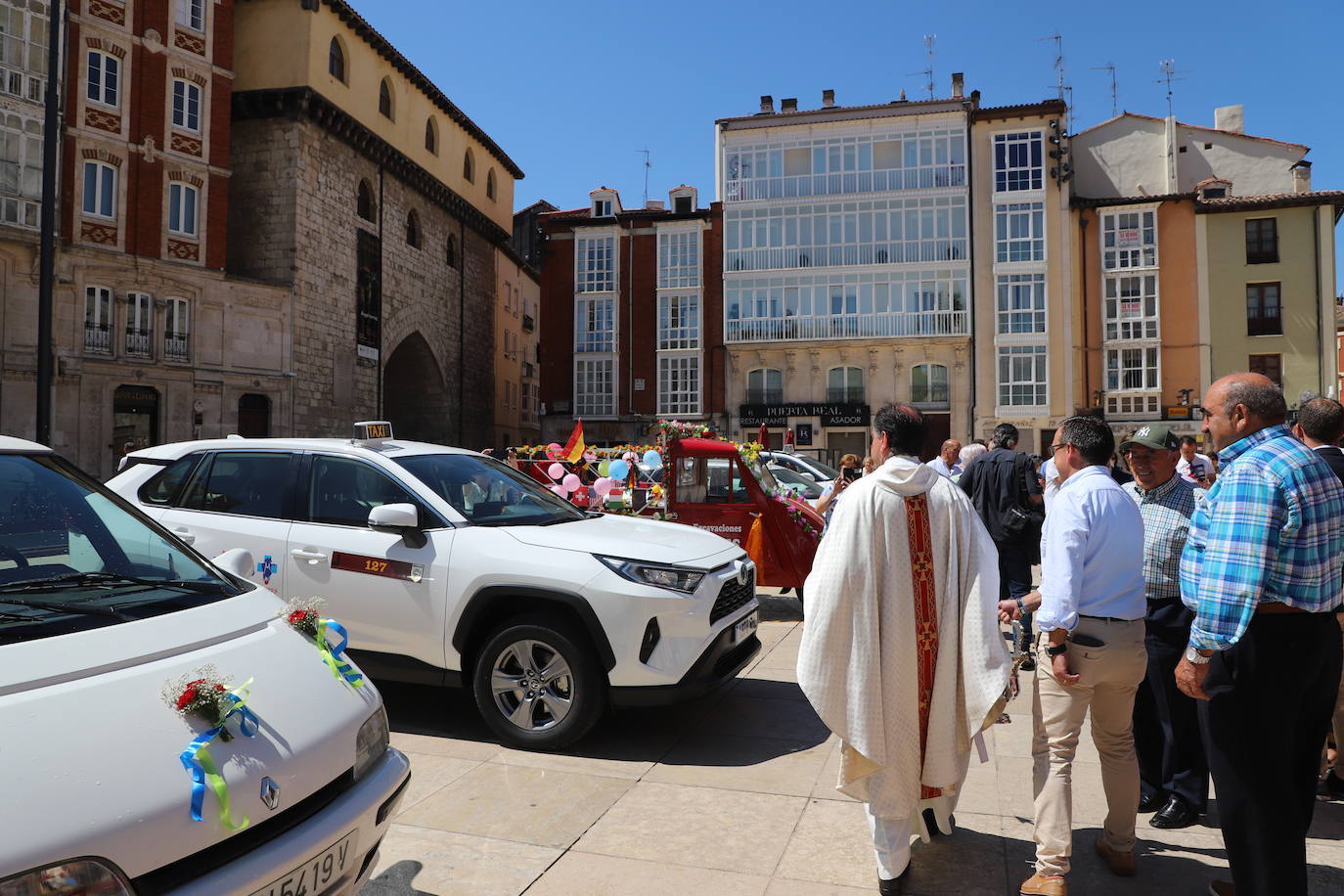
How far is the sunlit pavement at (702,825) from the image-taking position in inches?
136

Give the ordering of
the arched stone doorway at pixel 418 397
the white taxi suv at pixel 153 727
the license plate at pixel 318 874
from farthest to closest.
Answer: the arched stone doorway at pixel 418 397 < the license plate at pixel 318 874 < the white taxi suv at pixel 153 727

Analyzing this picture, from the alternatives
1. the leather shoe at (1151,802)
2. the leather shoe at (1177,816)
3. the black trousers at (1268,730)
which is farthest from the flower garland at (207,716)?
the leather shoe at (1151,802)

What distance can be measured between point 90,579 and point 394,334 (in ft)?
107

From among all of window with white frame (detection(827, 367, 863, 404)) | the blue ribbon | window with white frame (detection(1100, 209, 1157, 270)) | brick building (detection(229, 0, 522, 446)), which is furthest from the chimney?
the blue ribbon

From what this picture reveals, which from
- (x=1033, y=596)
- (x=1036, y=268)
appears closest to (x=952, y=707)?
(x=1033, y=596)

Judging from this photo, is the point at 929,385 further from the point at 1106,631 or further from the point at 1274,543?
the point at 1274,543

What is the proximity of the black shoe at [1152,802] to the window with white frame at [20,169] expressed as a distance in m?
28.1

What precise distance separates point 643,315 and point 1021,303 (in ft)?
55.2

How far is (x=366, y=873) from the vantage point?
8.80 feet

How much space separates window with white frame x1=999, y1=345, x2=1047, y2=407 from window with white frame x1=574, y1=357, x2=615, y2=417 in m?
17.6

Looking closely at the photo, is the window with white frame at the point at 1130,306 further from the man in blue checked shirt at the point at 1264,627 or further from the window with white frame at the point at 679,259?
the man in blue checked shirt at the point at 1264,627

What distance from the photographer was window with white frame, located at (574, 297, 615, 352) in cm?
4178

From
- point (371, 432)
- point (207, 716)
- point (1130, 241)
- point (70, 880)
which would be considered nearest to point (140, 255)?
point (371, 432)

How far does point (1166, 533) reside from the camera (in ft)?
12.8
